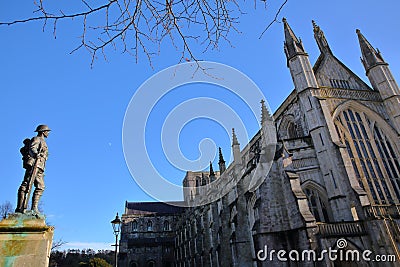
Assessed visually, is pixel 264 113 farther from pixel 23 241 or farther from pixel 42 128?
pixel 23 241

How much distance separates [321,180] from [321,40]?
13717 millimetres

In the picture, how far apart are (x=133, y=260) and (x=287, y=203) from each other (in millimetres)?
37689

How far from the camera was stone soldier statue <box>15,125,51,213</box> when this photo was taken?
19.3ft

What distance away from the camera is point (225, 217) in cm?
2292

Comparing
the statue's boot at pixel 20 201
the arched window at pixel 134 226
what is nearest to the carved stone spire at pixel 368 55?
the statue's boot at pixel 20 201

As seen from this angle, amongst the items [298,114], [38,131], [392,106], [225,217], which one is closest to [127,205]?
[225,217]

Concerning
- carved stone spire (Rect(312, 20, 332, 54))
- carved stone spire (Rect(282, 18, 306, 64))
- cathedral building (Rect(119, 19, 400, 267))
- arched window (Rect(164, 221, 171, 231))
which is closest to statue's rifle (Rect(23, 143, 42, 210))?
cathedral building (Rect(119, 19, 400, 267))

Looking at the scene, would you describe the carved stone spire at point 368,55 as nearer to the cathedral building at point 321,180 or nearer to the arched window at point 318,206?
the cathedral building at point 321,180

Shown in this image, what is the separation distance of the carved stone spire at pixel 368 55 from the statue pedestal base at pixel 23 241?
24.6 m

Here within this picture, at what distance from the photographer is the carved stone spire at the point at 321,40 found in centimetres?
2377

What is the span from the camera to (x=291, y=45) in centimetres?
2205

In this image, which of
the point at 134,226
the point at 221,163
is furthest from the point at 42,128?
the point at 134,226

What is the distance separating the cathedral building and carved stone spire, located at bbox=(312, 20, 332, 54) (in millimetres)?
86

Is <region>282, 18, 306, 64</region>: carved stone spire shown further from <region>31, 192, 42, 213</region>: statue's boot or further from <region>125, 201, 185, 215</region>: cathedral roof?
<region>125, 201, 185, 215</region>: cathedral roof
